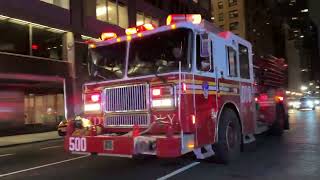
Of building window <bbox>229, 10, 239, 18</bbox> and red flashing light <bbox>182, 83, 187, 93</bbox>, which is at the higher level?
building window <bbox>229, 10, 239, 18</bbox>

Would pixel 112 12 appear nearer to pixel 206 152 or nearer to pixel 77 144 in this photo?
pixel 77 144

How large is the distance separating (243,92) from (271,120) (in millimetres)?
4359

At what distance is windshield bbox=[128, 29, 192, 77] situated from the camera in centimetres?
884

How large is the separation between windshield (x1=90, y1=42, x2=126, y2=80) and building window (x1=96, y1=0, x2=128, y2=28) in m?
25.9

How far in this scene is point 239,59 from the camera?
11.3 metres

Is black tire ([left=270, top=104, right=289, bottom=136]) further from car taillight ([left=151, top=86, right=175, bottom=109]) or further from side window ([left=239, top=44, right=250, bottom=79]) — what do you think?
car taillight ([left=151, top=86, right=175, bottom=109])

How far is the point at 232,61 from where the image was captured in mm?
10773

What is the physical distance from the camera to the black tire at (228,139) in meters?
9.80

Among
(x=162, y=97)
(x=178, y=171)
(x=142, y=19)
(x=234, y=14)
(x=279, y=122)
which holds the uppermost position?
(x=234, y=14)

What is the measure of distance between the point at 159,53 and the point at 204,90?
1169 mm

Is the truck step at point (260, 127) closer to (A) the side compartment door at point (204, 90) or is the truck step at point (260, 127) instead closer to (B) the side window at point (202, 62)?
(A) the side compartment door at point (204, 90)

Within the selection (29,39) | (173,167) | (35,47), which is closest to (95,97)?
(173,167)

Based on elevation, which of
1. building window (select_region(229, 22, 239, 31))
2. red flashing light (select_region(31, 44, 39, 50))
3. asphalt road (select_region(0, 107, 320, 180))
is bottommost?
asphalt road (select_region(0, 107, 320, 180))

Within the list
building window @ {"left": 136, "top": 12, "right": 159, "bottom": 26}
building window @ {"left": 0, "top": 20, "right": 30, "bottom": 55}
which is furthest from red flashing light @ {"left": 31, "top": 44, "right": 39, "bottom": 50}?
building window @ {"left": 136, "top": 12, "right": 159, "bottom": 26}
